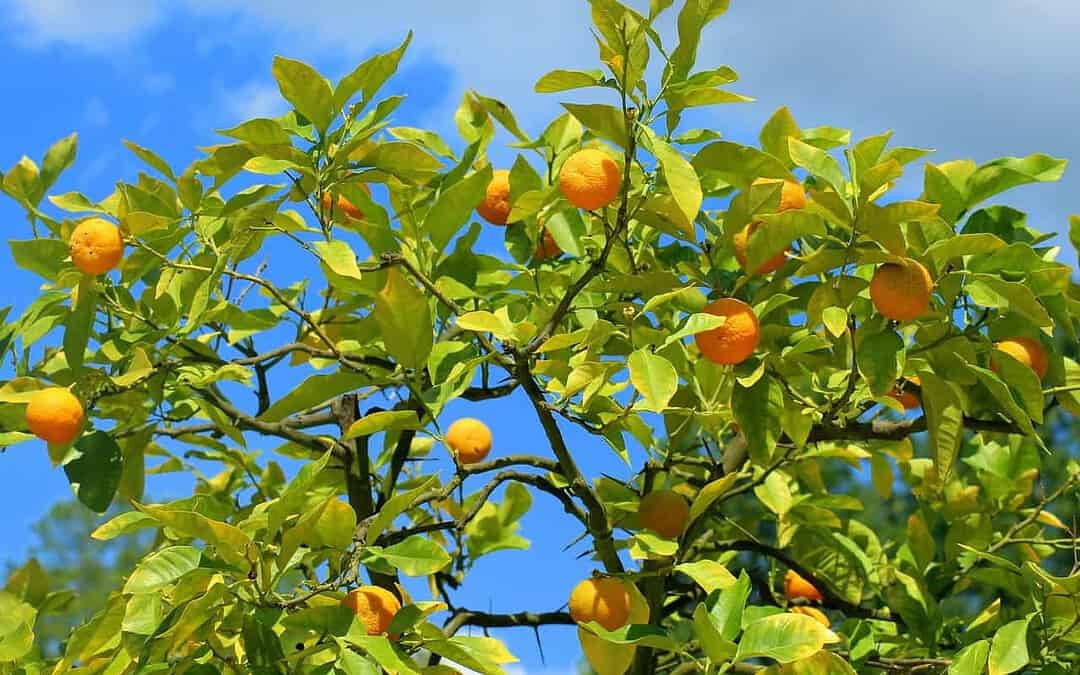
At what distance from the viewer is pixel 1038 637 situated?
1.86m

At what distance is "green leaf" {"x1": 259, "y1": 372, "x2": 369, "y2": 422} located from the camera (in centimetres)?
165

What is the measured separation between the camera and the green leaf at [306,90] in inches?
63.4

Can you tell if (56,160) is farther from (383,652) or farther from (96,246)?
(383,652)

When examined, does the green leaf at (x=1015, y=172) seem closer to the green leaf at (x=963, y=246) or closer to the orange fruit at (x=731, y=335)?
the green leaf at (x=963, y=246)

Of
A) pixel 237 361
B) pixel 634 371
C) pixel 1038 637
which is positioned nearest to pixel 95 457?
pixel 237 361

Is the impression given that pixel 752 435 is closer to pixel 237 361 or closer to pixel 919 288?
pixel 919 288

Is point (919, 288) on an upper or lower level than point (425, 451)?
lower

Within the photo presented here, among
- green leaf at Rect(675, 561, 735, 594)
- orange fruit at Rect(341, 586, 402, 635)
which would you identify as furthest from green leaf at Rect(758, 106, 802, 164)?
orange fruit at Rect(341, 586, 402, 635)

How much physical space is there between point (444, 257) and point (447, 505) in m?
0.67

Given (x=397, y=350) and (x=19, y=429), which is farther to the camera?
(x=19, y=429)

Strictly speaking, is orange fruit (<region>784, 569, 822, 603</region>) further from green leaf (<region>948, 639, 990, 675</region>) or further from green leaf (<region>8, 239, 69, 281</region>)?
green leaf (<region>8, 239, 69, 281</region>)

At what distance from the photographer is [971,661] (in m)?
1.72

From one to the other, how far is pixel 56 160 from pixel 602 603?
3.67 feet

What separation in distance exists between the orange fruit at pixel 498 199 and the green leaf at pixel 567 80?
0.57 m
